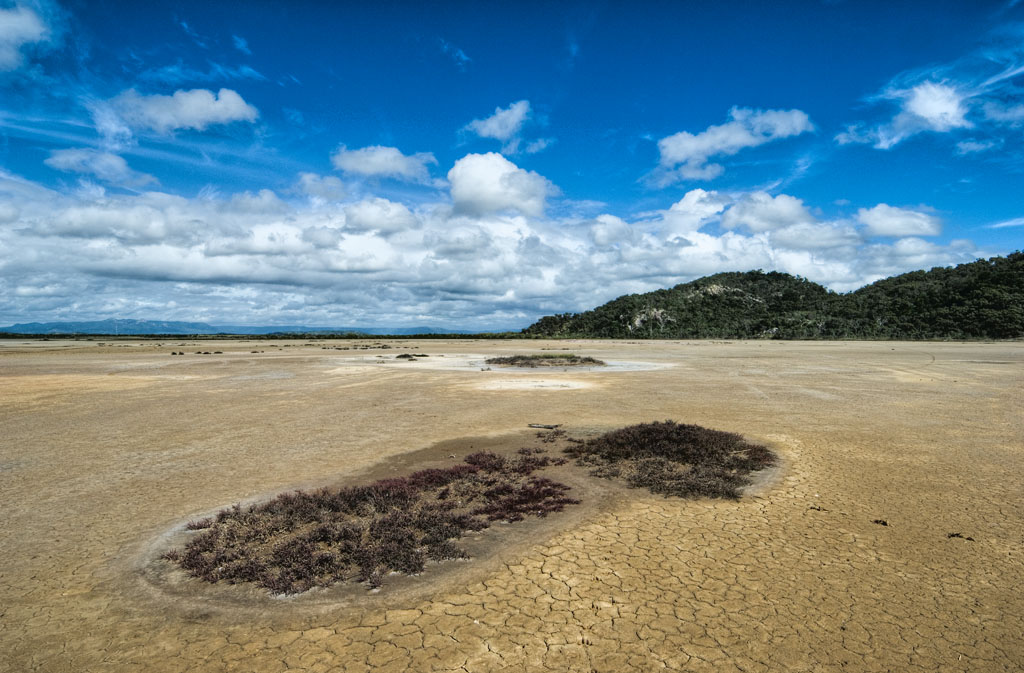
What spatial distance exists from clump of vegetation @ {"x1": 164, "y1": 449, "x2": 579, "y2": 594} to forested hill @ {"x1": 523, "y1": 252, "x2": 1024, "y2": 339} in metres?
114

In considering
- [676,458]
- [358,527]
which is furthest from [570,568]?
[676,458]

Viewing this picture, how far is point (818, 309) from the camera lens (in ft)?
441

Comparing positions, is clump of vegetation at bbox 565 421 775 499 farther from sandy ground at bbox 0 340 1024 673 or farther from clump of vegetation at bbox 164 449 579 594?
clump of vegetation at bbox 164 449 579 594

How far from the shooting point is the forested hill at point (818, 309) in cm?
9631

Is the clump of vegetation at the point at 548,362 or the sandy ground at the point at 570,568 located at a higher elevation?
the clump of vegetation at the point at 548,362

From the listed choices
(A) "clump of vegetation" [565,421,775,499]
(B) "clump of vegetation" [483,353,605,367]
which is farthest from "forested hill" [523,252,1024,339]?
(A) "clump of vegetation" [565,421,775,499]

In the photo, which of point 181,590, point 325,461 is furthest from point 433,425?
point 181,590

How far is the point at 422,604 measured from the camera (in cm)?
575

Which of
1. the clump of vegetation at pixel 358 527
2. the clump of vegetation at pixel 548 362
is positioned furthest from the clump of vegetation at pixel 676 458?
the clump of vegetation at pixel 548 362

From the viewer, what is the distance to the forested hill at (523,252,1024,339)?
96312mm

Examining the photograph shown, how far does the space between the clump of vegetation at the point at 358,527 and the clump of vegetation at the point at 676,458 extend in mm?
1890

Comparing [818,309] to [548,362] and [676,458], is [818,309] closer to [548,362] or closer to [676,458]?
[548,362]

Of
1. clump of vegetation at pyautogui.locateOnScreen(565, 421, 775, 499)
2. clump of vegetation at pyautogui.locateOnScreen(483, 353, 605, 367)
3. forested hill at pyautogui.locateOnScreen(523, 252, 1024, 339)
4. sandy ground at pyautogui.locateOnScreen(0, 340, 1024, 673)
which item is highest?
forested hill at pyautogui.locateOnScreen(523, 252, 1024, 339)

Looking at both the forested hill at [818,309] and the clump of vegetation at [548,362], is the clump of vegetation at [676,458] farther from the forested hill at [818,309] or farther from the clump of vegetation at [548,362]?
the forested hill at [818,309]
